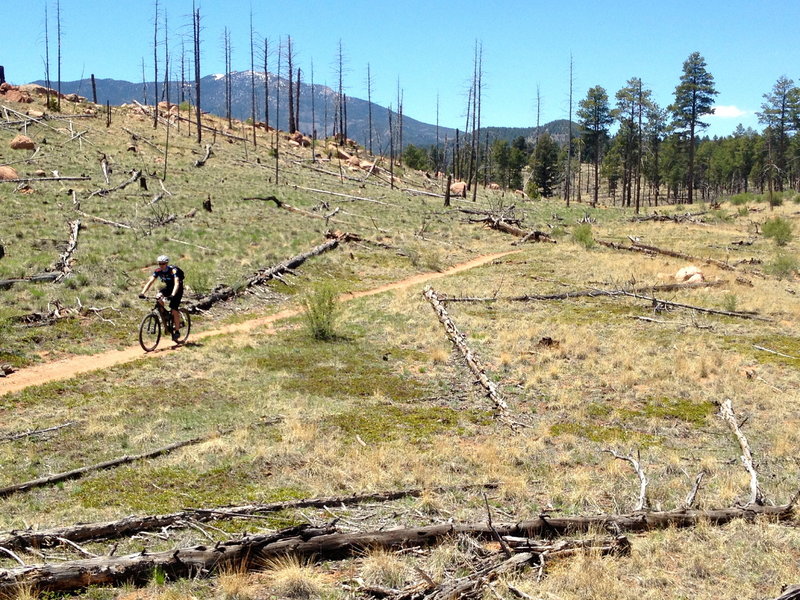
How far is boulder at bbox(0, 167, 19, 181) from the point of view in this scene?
3228 centimetres

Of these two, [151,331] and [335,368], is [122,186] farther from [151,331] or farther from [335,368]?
[335,368]

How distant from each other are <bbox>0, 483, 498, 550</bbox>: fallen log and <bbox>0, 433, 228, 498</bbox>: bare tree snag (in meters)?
1.62

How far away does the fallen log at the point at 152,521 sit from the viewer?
5.79 m

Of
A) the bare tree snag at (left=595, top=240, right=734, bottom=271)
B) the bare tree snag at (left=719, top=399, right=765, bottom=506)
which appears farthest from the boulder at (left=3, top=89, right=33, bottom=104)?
the bare tree snag at (left=719, top=399, right=765, bottom=506)

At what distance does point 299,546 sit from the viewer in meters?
5.89

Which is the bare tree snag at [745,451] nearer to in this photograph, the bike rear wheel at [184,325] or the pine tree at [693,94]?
the bike rear wheel at [184,325]

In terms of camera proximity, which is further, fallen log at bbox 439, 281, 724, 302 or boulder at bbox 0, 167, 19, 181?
boulder at bbox 0, 167, 19, 181

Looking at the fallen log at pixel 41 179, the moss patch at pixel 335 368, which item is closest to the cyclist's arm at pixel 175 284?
the moss patch at pixel 335 368

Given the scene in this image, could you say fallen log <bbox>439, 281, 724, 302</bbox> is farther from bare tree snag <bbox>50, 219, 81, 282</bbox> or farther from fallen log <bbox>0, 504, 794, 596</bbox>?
fallen log <bbox>0, 504, 794, 596</bbox>

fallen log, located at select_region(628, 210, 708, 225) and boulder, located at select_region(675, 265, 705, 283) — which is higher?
fallen log, located at select_region(628, 210, 708, 225)

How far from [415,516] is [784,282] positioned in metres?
23.5

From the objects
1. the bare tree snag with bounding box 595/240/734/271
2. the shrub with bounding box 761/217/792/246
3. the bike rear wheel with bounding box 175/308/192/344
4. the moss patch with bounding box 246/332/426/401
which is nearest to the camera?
the moss patch with bounding box 246/332/426/401

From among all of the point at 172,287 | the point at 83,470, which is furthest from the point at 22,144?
the point at 83,470

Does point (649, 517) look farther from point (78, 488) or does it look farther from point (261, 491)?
point (78, 488)
